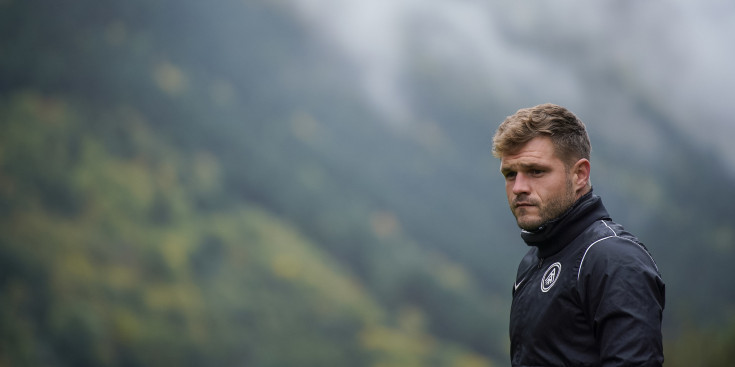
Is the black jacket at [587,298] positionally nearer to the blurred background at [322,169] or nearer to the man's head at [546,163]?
the man's head at [546,163]

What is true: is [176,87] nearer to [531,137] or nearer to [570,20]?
[570,20]

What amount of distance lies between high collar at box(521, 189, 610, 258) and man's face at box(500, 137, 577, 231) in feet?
0.07

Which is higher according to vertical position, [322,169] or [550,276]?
[322,169]

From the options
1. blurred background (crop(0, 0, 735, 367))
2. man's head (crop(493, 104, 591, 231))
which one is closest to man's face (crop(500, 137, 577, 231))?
man's head (crop(493, 104, 591, 231))

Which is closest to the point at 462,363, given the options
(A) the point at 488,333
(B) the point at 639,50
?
(A) the point at 488,333

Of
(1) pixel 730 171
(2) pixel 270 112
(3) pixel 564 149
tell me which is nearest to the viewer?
(3) pixel 564 149

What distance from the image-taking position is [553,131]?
1731mm

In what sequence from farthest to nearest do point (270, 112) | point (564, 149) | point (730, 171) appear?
point (270, 112)
point (730, 171)
point (564, 149)

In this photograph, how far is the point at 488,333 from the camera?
6.92 m

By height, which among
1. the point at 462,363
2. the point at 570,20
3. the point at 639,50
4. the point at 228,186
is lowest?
the point at 462,363

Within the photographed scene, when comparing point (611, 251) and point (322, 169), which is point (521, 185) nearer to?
point (611, 251)

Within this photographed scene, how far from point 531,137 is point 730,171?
234 inches

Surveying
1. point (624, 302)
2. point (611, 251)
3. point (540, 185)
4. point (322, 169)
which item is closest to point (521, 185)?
point (540, 185)

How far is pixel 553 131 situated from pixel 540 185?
0.49 ft
